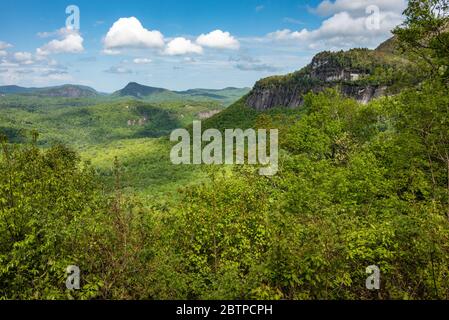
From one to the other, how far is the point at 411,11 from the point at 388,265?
18.0 meters

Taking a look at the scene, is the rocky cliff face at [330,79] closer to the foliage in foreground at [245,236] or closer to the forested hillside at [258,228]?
the forested hillside at [258,228]

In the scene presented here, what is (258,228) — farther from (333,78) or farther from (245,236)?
(333,78)

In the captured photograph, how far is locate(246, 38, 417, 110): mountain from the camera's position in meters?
141

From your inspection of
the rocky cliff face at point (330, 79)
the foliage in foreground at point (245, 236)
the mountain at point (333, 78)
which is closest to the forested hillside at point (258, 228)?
the foliage in foreground at point (245, 236)

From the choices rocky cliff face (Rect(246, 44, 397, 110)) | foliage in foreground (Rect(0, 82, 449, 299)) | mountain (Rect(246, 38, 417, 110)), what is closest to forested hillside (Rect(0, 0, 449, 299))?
foliage in foreground (Rect(0, 82, 449, 299))

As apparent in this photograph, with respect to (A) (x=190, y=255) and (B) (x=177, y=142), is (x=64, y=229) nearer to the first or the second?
(A) (x=190, y=255)

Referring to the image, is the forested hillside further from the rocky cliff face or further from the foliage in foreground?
the rocky cliff face

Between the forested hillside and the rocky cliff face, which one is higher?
the rocky cliff face

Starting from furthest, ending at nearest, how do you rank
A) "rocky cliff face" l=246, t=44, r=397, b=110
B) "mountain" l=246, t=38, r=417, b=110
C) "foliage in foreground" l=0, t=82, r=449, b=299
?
"rocky cliff face" l=246, t=44, r=397, b=110, "mountain" l=246, t=38, r=417, b=110, "foliage in foreground" l=0, t=82, r=449, b=299

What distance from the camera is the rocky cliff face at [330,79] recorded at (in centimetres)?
14275

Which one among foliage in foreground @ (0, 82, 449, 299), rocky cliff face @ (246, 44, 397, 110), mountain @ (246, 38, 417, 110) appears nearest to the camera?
foliage in foreground @ (0, 82, 449, 299)
